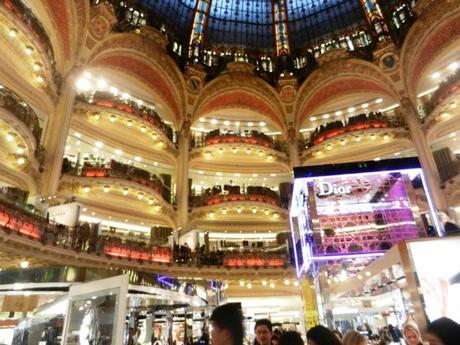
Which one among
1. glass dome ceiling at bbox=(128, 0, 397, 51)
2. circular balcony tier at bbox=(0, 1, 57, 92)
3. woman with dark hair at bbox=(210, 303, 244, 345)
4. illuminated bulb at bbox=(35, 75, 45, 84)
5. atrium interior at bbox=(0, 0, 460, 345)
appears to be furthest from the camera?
glass dome ceiling at bbox=(128, 0, 397, 51)

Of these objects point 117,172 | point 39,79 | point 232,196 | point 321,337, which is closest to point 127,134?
point 117,172

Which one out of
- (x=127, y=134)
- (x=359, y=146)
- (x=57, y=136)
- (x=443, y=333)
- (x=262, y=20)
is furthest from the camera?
(x=262, y=20)

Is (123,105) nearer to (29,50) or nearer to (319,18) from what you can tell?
(29,50)

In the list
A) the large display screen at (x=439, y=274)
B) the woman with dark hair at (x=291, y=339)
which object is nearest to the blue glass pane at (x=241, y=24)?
the large display screen at (x=439, y=274)

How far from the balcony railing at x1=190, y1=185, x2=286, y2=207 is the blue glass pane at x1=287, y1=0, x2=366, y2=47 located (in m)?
14.4

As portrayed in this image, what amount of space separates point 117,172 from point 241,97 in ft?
42.4

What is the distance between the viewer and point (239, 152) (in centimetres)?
Result: 2931

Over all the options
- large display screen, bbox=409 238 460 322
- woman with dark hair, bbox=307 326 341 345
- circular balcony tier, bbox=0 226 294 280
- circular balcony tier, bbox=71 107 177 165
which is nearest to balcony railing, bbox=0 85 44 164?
circular balcony tier, bbox=71 107 177 165

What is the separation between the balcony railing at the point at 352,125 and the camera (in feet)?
84.4

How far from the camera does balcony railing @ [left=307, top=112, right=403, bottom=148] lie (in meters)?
25.7

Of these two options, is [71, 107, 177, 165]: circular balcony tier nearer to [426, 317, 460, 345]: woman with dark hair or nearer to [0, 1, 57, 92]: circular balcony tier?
[0, 1, 57, 92]: circular balcony tier

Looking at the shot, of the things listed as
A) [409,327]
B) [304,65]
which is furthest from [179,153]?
[409,327]

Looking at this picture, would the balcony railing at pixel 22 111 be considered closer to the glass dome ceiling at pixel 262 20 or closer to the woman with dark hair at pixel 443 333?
the glass dome ceiling at pixel 262 20

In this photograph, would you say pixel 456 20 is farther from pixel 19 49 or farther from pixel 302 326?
pixel 19 49
